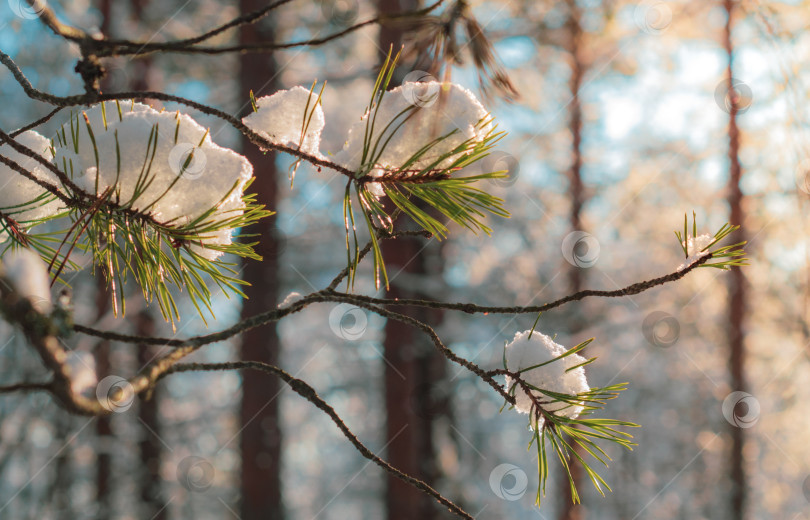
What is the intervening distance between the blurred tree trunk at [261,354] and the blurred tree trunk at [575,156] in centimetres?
396

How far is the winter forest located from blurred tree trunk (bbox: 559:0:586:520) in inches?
1.5

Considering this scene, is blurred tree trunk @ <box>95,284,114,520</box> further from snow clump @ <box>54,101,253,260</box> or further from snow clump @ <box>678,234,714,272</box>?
snow clump @ <box>678,234,714,272</box>

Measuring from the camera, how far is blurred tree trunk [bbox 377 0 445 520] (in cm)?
630

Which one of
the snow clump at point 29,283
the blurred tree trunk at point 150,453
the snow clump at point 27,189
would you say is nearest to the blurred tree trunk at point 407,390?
the blurred tree trunk at point 150,453

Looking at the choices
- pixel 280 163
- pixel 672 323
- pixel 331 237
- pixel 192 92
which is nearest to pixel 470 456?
pixel 672 323

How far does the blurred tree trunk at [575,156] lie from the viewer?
8.13 meters

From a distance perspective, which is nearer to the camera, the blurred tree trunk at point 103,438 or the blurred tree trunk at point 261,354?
the blurred tree trunk at point 261,354

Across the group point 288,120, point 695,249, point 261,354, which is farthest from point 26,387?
point 261,354

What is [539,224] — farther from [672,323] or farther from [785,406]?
[785,406]

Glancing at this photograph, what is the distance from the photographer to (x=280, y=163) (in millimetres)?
7543

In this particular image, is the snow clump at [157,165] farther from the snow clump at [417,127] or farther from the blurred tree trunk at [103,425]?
the blurred tree trunk at [103,425]

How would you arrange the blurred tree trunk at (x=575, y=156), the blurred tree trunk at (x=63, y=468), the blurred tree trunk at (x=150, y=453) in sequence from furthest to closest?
the blurred tree trunk at (x=575, y=156)
the blurred tree trunk at (x=150, y=453)
the blurred tree trunk at (x=63, y=468)

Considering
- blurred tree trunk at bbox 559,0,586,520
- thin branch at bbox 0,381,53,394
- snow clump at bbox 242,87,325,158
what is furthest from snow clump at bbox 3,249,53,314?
blurred tree trunk at bbox 559,0,586,520

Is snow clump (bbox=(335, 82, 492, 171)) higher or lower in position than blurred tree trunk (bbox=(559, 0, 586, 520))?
lower
